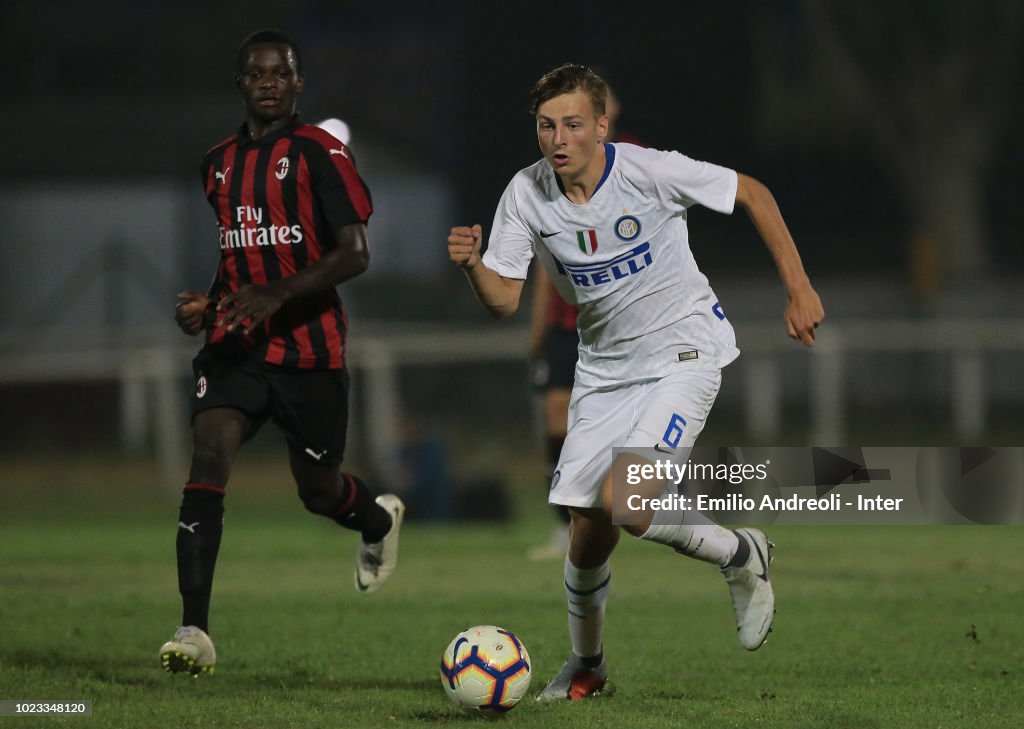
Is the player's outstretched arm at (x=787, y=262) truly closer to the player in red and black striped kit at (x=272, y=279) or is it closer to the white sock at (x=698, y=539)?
the white sock at (x=698, y=539)

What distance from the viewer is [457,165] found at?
105 ft

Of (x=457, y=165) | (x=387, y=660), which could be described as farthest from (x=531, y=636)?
(x=457, y=165)

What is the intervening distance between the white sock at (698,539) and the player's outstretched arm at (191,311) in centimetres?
193

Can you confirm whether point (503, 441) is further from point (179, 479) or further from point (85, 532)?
point (85, 532)

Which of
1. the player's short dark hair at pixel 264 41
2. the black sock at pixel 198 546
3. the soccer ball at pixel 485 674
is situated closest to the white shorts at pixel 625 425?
the soccer ball at pixel 485 674

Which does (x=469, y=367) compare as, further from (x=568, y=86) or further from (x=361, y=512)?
(x=568, y=86)

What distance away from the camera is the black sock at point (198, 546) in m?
6.17

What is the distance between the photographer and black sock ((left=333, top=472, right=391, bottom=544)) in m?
7.09

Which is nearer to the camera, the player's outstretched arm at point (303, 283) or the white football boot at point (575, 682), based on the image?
the white football boot at point (575, 682)

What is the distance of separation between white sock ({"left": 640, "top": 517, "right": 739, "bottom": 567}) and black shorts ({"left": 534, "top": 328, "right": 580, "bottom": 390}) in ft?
11.5

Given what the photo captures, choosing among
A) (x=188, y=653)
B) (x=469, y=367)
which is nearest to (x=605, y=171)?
(x=188, y=653)

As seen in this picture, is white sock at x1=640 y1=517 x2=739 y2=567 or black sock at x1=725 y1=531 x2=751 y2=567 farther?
black sock at x1=725 y1=531 x2=751 y2=567

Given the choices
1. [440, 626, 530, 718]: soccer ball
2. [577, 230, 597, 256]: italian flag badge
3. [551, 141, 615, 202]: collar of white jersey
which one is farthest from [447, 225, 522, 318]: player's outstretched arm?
[440, 626, 530, 718]: soccer ball

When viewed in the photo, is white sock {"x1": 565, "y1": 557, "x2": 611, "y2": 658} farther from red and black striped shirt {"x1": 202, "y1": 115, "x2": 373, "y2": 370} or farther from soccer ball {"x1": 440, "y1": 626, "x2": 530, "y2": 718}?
red and black striped shirt {"x1": 202, "y1": 115, "x2": 373, "y2": 370}
